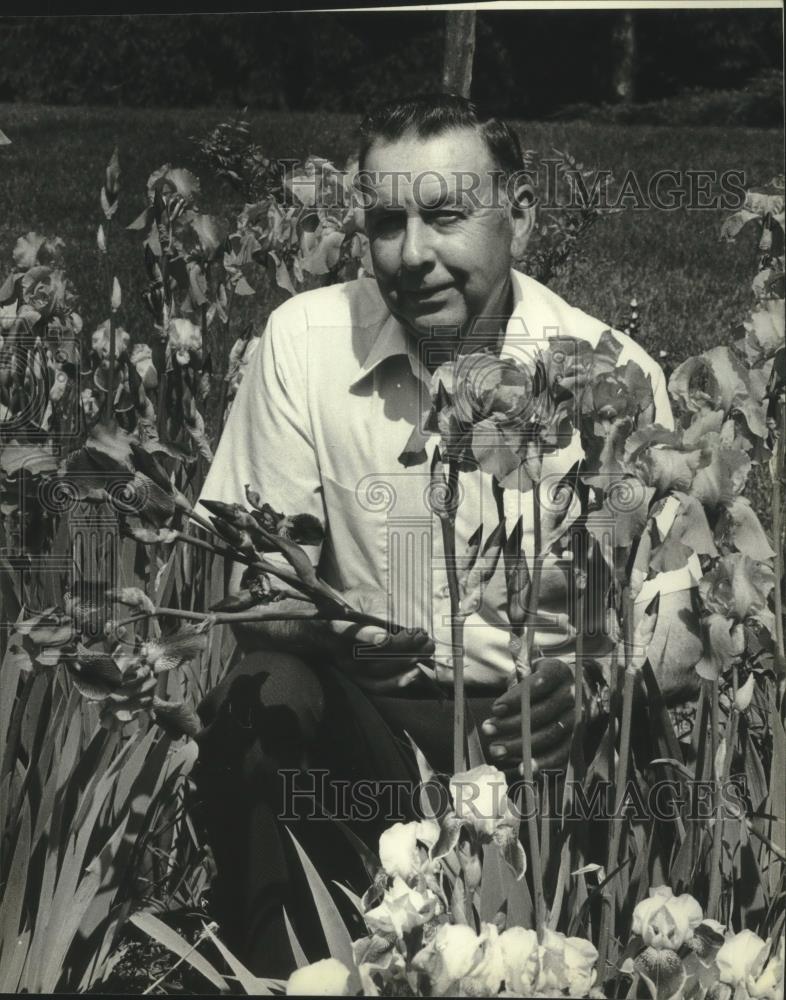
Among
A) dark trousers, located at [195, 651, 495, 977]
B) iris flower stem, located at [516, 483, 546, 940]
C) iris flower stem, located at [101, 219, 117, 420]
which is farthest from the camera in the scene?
iris flower stem, located at [101, 219, 117, 420]

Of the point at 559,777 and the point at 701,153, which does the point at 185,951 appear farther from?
the point at 701,153

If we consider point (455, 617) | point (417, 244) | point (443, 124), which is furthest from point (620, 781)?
point (443, 124)

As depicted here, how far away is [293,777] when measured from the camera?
2.34m

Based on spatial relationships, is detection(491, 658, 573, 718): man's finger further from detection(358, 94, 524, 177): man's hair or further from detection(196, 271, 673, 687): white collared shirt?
detection(358, 94, 524, 177): man's hair

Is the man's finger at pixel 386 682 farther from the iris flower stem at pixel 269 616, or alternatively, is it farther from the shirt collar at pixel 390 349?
the shirt collar at pixel 390 349

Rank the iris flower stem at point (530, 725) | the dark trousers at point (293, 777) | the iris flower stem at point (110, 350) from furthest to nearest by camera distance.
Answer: the iris flower stem at point (110, 350), the dark trousers at point (293, 777), the iris flower stem at point (530, 725)

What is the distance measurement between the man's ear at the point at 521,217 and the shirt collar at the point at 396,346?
48 millimetres

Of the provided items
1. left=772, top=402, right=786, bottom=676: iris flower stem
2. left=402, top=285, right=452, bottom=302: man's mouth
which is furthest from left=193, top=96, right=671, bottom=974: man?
left=772, top=402, right=786, bottom=676: iris flower stem

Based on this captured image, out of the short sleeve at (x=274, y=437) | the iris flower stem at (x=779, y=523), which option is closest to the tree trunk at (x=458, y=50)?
the short sleeve at (x=274, y=437)

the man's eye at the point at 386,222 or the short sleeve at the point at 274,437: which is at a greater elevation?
the man's eye at the point at 386,222

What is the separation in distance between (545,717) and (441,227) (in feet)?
2.87

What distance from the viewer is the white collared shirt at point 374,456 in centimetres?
228

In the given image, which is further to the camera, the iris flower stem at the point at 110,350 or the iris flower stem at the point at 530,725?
the iris flower stem at the point at 110,350

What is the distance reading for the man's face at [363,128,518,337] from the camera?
7.41ft
